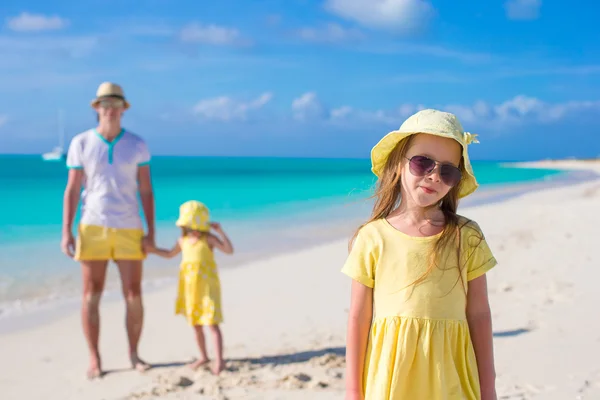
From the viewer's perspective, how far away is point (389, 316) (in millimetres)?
2029

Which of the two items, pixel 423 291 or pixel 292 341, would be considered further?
pixel 292 341

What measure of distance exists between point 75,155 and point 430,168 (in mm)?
2982

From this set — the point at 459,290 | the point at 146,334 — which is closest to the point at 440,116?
the point at 459,290

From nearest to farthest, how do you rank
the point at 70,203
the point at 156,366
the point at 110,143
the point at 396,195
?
the point at 396,195
the point at 110,143
the point at 70,203
the point at 156,366

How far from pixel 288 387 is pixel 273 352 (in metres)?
0.94

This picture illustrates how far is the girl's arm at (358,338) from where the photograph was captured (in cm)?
206

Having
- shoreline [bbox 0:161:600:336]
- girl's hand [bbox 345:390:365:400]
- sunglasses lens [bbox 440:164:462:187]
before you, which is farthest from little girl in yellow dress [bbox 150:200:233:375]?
sunglasses lens [bbox 440:164:462:187]

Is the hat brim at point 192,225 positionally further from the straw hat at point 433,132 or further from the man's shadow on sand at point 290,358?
the straw hat at point 433,132

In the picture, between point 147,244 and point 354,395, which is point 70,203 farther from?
point 354,395

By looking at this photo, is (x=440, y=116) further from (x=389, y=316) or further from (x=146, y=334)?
(x=146, y=334)

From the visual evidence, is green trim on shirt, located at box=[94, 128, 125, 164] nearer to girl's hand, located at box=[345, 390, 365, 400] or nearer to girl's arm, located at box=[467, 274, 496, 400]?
girl's hand, located at box=[345, 390, 365, 400]

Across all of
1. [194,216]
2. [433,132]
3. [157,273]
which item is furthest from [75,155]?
[157,273]

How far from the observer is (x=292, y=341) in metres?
5.16

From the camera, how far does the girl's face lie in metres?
2.01
